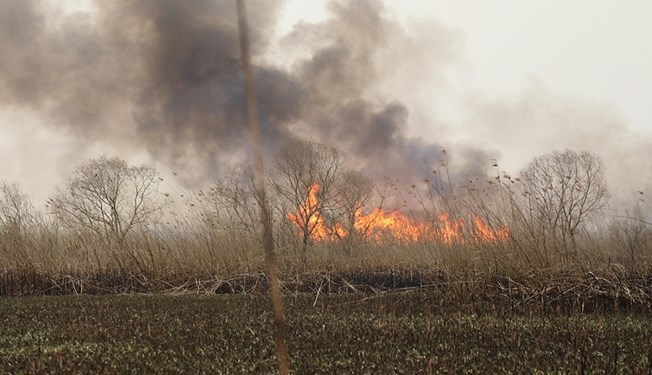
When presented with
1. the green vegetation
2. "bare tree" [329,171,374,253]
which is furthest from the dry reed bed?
"bare tree" [329,171,374,253]

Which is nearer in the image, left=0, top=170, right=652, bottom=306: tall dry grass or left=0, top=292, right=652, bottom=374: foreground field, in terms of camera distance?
left=0, top=292, right=652, bottom=374: foreground field

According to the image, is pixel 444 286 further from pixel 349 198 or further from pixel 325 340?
pixel 349 198

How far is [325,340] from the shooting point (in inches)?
173

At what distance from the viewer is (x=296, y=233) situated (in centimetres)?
1209

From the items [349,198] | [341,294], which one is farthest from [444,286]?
[349,198]

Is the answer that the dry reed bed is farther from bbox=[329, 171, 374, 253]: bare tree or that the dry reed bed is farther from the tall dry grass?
bbox=[329, 171, 374, 253]: bare tree

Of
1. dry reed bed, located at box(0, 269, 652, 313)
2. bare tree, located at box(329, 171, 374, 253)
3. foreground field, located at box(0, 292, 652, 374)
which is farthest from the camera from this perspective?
bare tree, located at box(329, 171, 374, 253)

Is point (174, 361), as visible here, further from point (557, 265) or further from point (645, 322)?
point (557, 265)

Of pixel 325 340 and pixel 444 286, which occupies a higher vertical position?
pixel 444 286

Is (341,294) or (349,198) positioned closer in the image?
(341,294)

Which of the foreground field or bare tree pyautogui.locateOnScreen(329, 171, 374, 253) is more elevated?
bare tree pyautogui.locateOnScreen(329, 171, 374, 253)

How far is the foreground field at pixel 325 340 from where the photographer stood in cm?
362

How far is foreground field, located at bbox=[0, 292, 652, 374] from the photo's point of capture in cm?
362

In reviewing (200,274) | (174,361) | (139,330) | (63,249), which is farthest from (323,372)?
(63,249)
